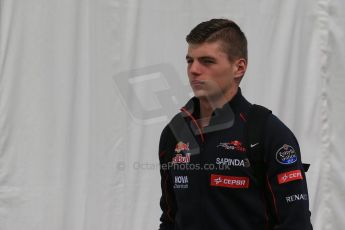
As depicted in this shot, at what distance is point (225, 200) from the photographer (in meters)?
1.44

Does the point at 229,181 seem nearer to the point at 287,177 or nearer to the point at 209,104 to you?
the point at 287,177

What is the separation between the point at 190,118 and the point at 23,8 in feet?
5.38

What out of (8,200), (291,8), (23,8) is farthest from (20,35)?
(291,8)

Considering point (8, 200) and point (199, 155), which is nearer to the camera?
point (199, 155)

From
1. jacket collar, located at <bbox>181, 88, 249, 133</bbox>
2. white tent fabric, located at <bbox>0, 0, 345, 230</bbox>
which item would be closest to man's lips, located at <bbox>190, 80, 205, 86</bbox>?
jacket collar, located at <bbox>181, 88, 249, 133</bbox>

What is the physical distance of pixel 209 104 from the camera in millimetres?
1578

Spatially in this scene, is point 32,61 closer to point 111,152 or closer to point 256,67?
point 111,152

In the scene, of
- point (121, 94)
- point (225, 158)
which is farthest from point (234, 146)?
point (121, 94)

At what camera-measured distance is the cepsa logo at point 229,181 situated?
143 cm

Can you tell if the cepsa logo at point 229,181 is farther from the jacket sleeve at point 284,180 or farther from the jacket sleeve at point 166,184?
the jacket sleeve at point 166,184

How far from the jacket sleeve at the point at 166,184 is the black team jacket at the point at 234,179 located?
5cm

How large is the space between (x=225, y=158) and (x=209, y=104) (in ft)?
0.66

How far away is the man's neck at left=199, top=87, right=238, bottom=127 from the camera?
5.07 feet

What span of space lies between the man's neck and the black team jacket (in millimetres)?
17
